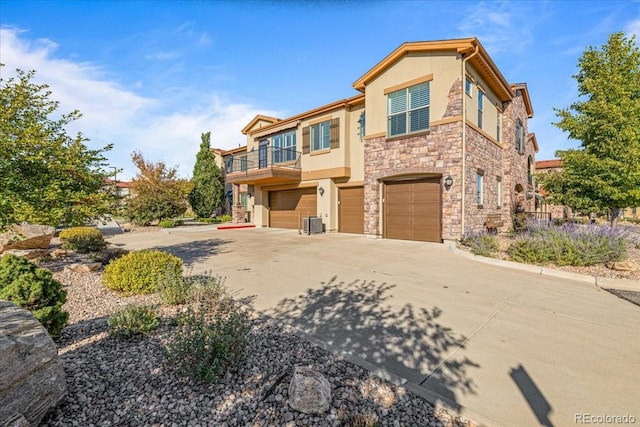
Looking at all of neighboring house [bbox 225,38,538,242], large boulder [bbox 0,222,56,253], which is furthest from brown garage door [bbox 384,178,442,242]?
large boulder [bbox 0,222,56,253]

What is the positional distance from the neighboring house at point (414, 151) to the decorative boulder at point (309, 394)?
9857 millimetres

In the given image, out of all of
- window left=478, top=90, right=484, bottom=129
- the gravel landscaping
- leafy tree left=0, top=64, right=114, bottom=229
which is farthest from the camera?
window left=478, top=90, right=484, bottom=129

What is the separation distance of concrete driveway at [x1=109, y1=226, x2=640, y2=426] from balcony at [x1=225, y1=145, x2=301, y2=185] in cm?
924

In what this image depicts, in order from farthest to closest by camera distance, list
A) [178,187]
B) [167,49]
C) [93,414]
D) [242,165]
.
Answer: [178,187], [242,165], [167,49], [93,414]

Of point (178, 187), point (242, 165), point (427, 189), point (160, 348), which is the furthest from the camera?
point (178, 187)

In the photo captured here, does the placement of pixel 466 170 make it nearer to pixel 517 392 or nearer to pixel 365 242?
pixel 365 242

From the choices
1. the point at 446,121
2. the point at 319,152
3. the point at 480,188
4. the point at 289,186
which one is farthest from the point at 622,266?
the point at 289,186

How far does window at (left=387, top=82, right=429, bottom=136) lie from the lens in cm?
1159

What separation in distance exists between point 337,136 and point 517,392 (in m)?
13.9

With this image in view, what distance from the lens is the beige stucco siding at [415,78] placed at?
10.9m

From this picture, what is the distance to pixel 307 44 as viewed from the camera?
468 inches

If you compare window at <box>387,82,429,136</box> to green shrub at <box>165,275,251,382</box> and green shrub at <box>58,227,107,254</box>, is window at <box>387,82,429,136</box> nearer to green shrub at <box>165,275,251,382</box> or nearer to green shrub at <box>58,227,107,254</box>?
green shrub at <box>165,275,251,382</box>

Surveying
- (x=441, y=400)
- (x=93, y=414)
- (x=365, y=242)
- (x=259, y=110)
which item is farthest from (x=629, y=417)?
(x=259, y=110)

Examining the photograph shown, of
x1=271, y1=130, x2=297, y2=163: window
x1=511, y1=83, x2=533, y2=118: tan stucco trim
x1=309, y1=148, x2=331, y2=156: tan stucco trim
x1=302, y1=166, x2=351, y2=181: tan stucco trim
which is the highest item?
x1=511, y1=83, x2=533, y2=118: tan stucco trim
